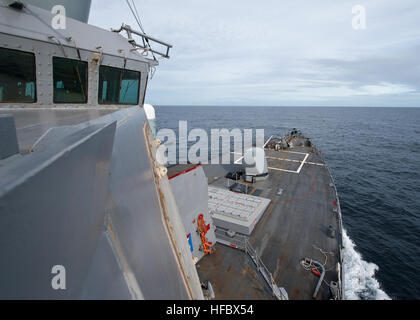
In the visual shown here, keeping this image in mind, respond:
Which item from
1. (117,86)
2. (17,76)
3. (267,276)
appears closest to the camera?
(17,76)

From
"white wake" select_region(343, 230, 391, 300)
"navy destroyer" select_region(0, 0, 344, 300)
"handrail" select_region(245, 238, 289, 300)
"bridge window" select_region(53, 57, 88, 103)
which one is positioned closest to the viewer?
"navy destroyer" select_region(0, 0, 344, 300)

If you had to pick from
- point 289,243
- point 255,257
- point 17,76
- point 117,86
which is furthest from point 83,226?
point 289,243

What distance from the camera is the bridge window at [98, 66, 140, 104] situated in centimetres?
737

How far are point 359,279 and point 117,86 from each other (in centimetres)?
1975

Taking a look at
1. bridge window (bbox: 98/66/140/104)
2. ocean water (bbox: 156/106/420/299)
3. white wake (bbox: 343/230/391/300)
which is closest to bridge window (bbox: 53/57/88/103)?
bridge window (bbox: 98/66/140/104)

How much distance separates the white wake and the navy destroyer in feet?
13.7

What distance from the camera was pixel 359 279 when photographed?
649 inches

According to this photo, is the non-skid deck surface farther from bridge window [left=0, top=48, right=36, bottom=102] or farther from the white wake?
bridge window [left=0, top=48, right=36, bottom=102]

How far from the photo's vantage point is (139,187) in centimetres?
258

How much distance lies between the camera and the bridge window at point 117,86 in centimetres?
737

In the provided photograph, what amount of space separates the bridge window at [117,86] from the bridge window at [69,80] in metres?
0.52

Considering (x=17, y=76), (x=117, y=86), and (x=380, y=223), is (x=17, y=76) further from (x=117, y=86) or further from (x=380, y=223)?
(x=380, y=223)

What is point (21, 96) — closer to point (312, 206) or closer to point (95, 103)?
point (95, 103)
